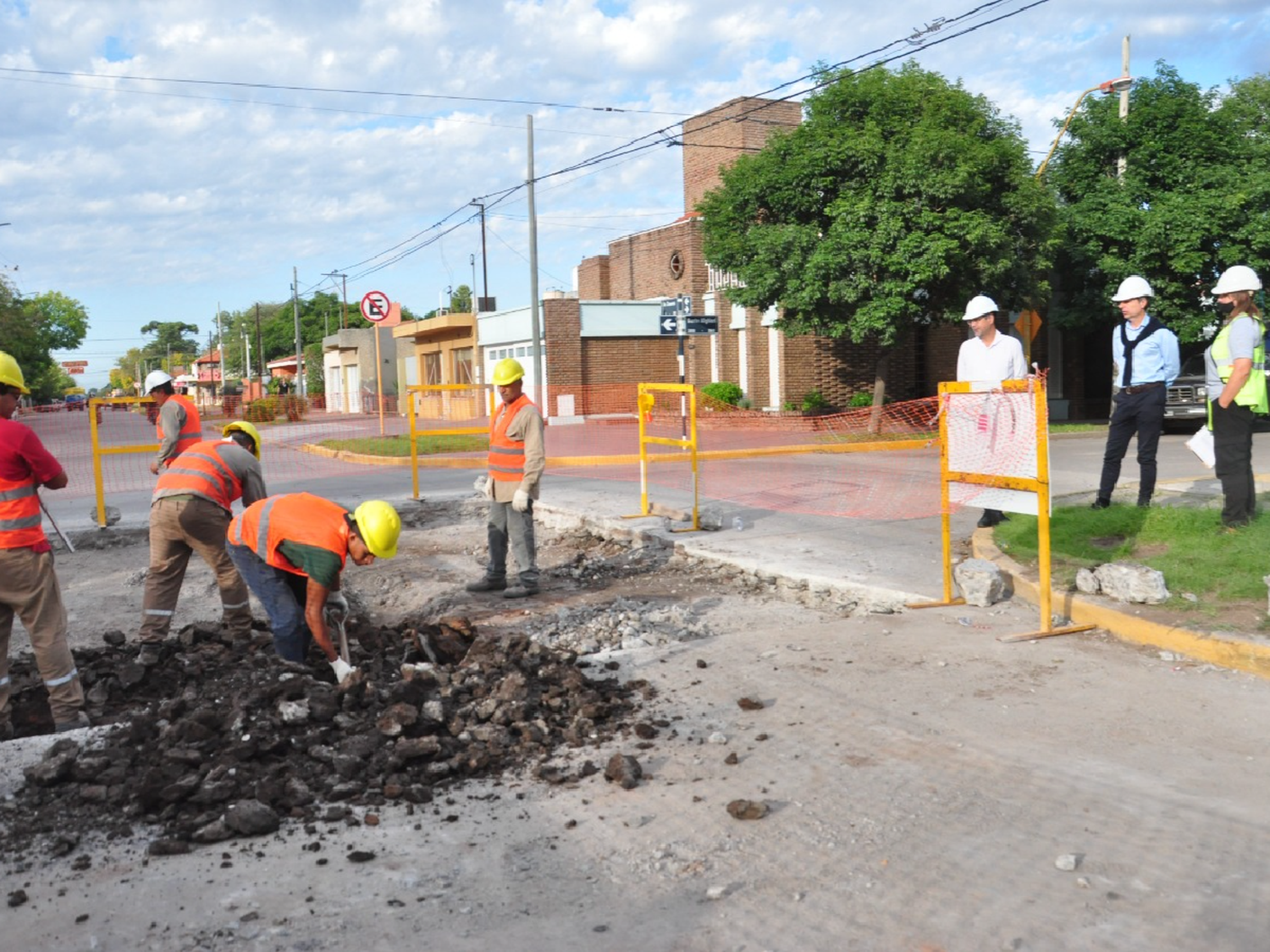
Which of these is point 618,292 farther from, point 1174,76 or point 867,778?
point 867,778

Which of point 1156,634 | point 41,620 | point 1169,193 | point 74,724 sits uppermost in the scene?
point 1169,193

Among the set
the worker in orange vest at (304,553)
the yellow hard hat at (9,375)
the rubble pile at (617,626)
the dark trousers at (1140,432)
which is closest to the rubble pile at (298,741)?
the worker in orange vest at (304,553)

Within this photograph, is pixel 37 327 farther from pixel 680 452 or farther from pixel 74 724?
pixel 74 724

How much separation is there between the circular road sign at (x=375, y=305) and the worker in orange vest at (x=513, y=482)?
1668 cm

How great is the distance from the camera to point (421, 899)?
3389 millimetres

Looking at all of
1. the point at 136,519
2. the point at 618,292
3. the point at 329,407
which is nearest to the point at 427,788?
the point at 136,519

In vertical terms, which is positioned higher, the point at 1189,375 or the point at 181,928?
the point at 1189,375

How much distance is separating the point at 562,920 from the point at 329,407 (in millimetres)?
60918

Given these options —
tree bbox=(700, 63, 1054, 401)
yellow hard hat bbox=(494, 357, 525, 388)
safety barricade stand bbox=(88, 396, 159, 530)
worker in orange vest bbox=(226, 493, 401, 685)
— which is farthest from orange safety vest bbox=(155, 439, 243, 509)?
tree bbox=(700, 63, 1054, 401)

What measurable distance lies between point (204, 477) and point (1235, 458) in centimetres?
705

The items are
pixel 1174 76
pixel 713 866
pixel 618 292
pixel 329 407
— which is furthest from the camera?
pixel 329 407

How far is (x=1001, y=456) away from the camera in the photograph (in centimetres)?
657

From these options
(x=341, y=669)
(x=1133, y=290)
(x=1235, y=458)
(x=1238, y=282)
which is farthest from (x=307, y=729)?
(x=1133, y=290)

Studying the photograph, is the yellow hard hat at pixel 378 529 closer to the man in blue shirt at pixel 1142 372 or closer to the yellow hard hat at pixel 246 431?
the yellow hard hat at pixel 246 431
